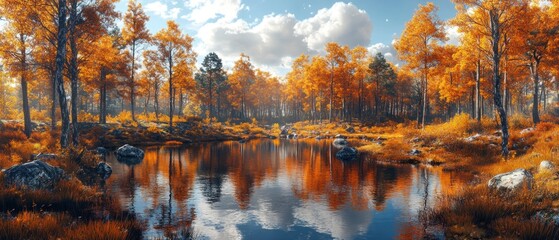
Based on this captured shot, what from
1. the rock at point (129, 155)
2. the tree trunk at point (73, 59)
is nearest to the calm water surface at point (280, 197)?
the rock at point (129, 155)

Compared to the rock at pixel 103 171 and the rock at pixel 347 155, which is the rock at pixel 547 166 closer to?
the rock at pixel 347 155

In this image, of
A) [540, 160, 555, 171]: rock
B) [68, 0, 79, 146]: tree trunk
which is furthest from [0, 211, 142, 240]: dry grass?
[540, 160, 555, 171]: rock

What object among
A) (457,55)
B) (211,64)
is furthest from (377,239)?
(211,64)

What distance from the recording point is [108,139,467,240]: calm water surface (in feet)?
32.6

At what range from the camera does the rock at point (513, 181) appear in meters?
10.7

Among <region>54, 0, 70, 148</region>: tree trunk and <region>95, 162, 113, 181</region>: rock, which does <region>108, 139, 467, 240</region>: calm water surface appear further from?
<region>54, 0, 70, 148</region>: tree trunk

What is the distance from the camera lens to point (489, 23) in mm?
21250

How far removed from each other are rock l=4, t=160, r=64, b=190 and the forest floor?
0.40 meters

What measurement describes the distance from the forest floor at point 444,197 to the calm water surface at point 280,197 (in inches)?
45.0

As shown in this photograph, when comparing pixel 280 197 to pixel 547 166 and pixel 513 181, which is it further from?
pixel 547 166

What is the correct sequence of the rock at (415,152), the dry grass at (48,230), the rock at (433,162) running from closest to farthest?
the dry grass at (48,230), the rock at (433,162), the rock at (415,152)

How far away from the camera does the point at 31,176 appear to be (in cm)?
1087

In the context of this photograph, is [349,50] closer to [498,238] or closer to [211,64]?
[211,64]

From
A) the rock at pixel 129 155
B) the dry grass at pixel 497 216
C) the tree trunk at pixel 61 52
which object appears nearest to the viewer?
the dry grass at pixel 497 216
